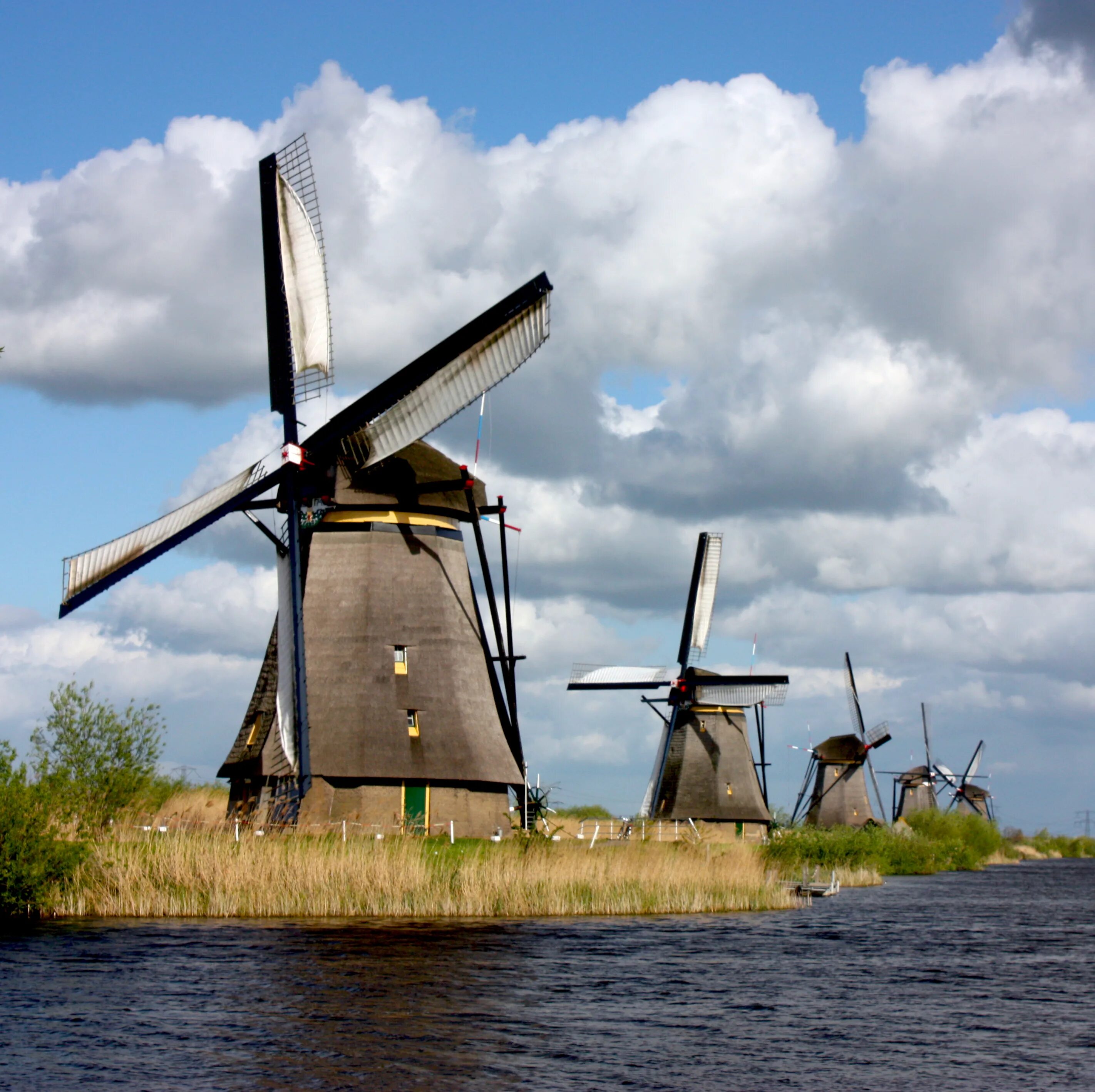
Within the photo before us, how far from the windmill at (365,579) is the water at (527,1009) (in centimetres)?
538

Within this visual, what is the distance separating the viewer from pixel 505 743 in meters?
28.1

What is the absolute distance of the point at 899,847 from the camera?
50.8 meters

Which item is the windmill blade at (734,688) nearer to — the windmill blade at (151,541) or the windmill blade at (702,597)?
the windmill blade at (702,597)

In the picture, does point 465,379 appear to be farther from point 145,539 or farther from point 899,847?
point 899,847

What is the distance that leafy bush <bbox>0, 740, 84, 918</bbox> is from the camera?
61.0 ft

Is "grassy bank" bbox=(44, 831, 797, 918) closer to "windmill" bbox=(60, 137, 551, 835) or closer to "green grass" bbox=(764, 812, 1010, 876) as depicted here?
"windmill" bbox=(60, 137, 551, 835)

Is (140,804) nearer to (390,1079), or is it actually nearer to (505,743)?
(505,743)

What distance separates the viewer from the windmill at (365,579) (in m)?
25.1

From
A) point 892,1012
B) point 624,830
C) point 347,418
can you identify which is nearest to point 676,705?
point 624,830

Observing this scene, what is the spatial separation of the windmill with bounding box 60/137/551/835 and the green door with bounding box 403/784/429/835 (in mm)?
37

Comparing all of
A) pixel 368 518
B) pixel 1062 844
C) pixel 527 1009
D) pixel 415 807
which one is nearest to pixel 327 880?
pixel 415 807

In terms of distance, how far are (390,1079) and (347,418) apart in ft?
54.4

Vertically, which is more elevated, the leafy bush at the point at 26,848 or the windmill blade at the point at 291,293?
the windmill blade at the point at 291,293

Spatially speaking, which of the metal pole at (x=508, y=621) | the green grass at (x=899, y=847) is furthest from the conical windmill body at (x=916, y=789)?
the metal pole at (x=508, y=621)
